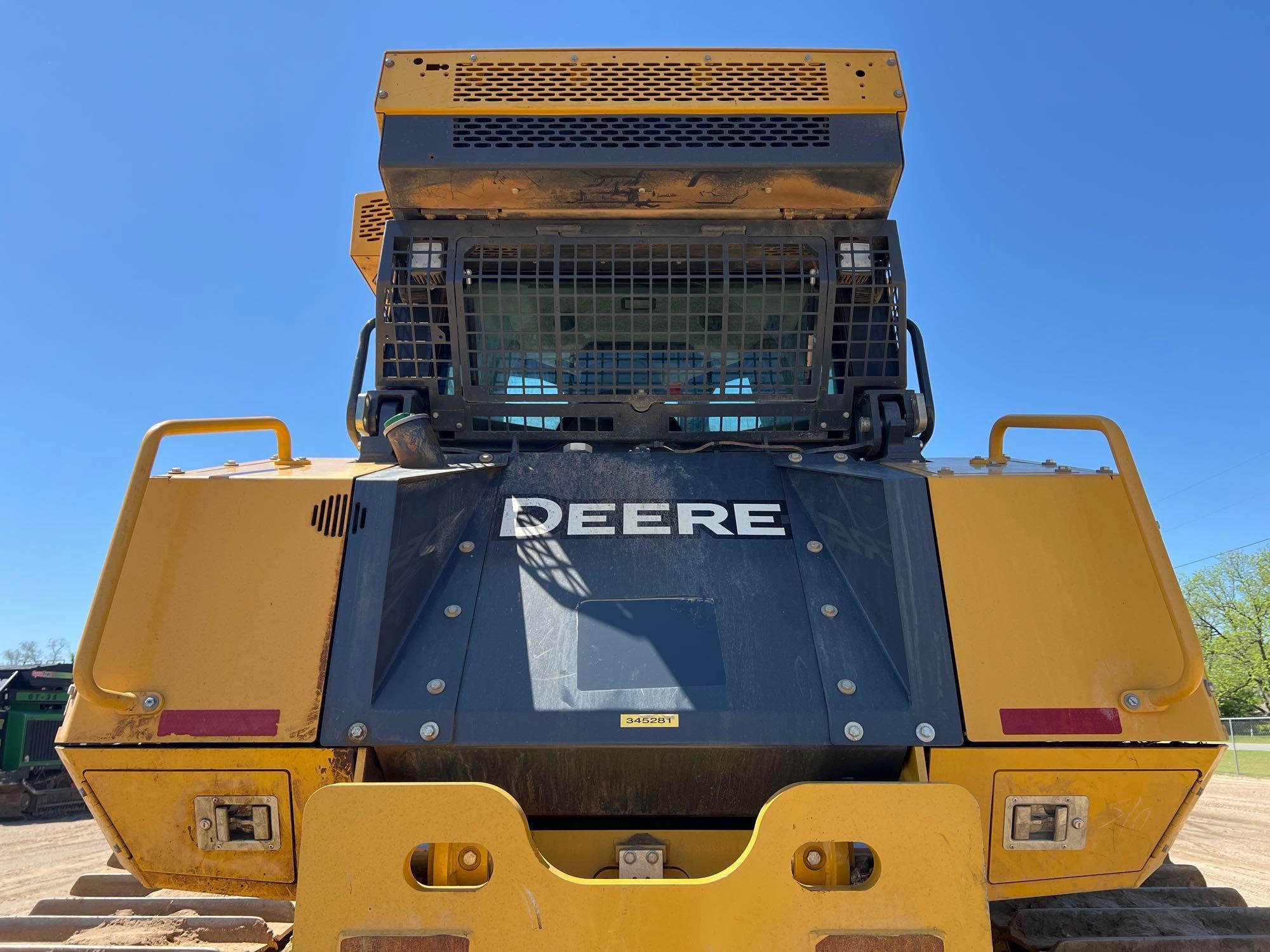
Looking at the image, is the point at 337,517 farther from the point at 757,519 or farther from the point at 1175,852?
the point at 1175,852

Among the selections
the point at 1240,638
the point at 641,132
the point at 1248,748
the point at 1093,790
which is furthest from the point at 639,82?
the point at 1240,638

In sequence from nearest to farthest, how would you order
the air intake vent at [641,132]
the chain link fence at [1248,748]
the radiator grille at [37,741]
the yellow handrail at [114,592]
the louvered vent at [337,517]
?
the yellow handrail at [114,592], the louvered vent at [337,517], the air intake vent at [641,132], the radiator grille at [37,741], the chain link fence at [1248,748]

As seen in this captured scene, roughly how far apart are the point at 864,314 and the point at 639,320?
974 millimetres

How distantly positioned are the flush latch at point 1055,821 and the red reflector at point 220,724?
6.60 ft

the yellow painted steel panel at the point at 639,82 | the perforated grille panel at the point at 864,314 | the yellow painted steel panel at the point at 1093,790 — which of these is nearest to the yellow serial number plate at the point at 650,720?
the yellow painted steel panel at the point at 1093,790

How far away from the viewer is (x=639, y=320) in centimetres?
360

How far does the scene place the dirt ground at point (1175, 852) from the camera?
6.77 meters

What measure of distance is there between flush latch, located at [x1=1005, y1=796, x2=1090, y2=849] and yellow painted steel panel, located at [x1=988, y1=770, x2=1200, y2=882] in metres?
0.01

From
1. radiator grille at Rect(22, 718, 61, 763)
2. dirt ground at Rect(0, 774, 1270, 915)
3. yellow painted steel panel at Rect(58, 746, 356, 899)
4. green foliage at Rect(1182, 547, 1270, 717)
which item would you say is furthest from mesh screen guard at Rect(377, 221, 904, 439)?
green foliage at Rect(1182, 547, 1270, 717)

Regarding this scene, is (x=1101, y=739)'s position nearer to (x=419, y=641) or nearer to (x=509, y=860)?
(x=509, y=860)

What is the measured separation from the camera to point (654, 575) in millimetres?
2680

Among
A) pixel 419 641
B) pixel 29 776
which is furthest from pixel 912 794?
pixel 29 776

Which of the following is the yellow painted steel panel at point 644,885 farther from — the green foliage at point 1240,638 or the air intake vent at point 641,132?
the green foliage at point 1240,638

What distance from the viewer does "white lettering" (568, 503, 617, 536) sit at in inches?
112
